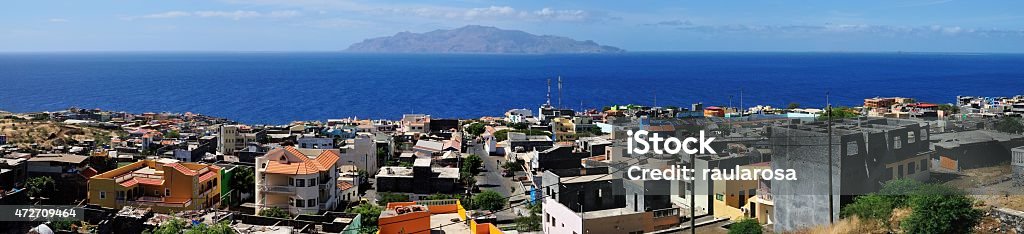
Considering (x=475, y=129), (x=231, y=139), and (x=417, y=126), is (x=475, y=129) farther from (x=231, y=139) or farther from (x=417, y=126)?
(x=231, y=139)

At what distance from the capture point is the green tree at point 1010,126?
35.2 feet

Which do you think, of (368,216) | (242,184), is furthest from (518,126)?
(368,216)

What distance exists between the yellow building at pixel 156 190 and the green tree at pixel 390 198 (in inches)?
158

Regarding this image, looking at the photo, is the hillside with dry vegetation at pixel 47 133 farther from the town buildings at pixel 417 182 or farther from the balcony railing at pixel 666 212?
the balcony railing at pixel 666 212

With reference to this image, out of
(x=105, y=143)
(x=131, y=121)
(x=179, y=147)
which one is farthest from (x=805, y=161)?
(x=131, y=121)

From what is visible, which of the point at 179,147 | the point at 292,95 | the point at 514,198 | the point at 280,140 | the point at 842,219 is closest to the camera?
the point at 842,219

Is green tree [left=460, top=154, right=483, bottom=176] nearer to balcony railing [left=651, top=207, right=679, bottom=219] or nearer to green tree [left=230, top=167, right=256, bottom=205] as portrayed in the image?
green tree [left=230, top=167, right=256, bottom=205]

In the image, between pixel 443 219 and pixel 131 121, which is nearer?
pixel 443 219

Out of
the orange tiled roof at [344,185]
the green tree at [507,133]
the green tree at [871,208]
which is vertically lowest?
the orange tiled roof at [344,185]

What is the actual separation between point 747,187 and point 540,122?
89.8 ft

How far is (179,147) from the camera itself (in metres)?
27.5

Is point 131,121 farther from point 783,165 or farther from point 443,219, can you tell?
point 783,165

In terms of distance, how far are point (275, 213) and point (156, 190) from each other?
305 centimetres

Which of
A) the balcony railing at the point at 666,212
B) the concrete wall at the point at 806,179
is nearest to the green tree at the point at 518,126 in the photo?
the balcony railing at the point at 666,212
